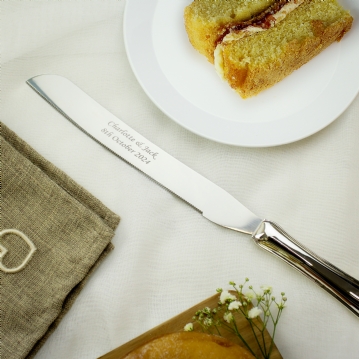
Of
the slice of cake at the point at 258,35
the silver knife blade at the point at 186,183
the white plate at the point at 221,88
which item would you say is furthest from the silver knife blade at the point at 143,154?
the slice of cake at the point at 258,35

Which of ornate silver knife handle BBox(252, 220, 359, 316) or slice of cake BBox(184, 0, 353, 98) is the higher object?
slice of cake BBox(184, 0, 353, 98)

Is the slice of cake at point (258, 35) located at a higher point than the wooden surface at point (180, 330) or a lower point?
higher

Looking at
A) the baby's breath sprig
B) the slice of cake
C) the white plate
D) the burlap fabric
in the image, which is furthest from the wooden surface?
the slice of cake

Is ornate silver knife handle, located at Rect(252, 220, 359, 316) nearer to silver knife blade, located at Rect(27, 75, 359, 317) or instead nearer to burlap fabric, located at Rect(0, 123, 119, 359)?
silver knife blade, located at Rect(27, 75, 359, 317)

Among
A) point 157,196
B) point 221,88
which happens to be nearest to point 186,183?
point 157,196

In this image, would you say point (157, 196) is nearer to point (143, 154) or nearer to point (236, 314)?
point (143, 154)

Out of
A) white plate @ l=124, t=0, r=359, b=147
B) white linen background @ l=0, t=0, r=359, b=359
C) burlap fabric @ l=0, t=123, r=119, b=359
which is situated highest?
white plate @ l=124, t=0, r=359, b=147

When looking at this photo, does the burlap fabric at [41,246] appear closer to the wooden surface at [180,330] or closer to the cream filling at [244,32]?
the wooden surface at [180,330]
